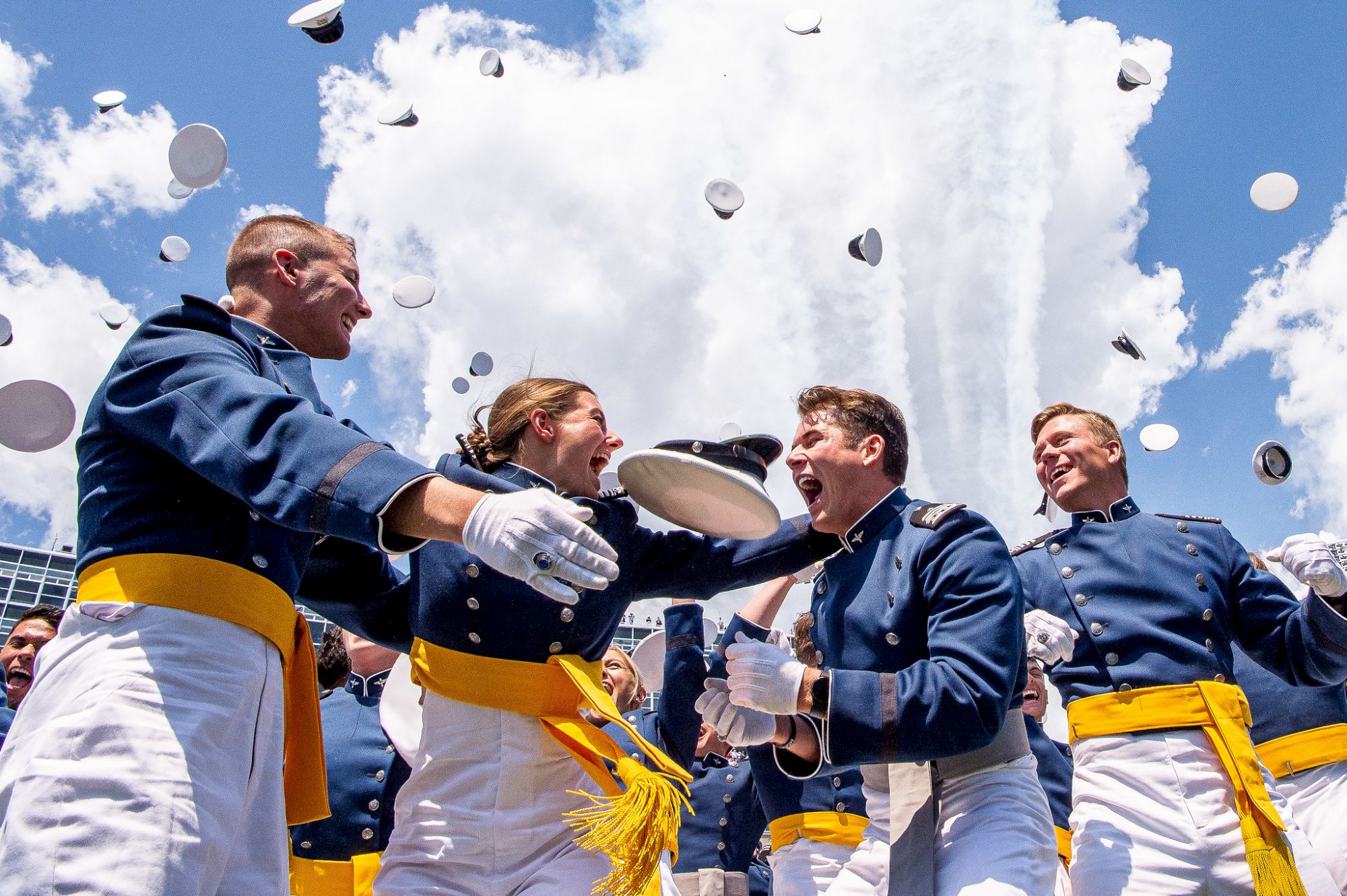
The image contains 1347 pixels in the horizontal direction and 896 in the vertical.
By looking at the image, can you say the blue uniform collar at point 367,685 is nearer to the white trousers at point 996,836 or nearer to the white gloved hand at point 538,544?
the white trousers at point 996,836

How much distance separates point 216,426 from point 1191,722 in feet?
11.6

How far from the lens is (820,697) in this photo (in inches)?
120

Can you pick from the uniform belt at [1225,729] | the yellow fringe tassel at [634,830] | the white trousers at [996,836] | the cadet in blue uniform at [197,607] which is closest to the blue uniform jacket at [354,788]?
the cadet in blue uniform at [197,607]

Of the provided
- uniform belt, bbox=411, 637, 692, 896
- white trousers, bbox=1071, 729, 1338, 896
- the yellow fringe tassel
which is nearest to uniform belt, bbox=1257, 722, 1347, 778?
white trousers, bbox=1071, 729, 1338, 896

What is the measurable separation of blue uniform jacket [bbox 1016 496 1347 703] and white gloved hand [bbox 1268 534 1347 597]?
0.26 feet

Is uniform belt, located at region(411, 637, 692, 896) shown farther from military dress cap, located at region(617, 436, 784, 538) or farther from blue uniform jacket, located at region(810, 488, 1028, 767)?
military dress cap, located at region(617, 436, 784, 538)

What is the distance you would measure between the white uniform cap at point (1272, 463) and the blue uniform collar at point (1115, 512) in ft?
5.87

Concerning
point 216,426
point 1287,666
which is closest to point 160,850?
point 216,426

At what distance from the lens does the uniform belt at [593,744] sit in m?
2.77

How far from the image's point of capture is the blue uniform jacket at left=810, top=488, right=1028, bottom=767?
299 cm

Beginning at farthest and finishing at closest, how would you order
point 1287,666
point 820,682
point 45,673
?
point 1287,666 < point 820,682 < point 45,673

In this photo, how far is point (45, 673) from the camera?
239 cm

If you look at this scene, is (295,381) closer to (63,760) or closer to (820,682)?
(63,760)

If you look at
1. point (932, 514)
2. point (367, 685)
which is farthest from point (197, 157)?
point (932, 514)
